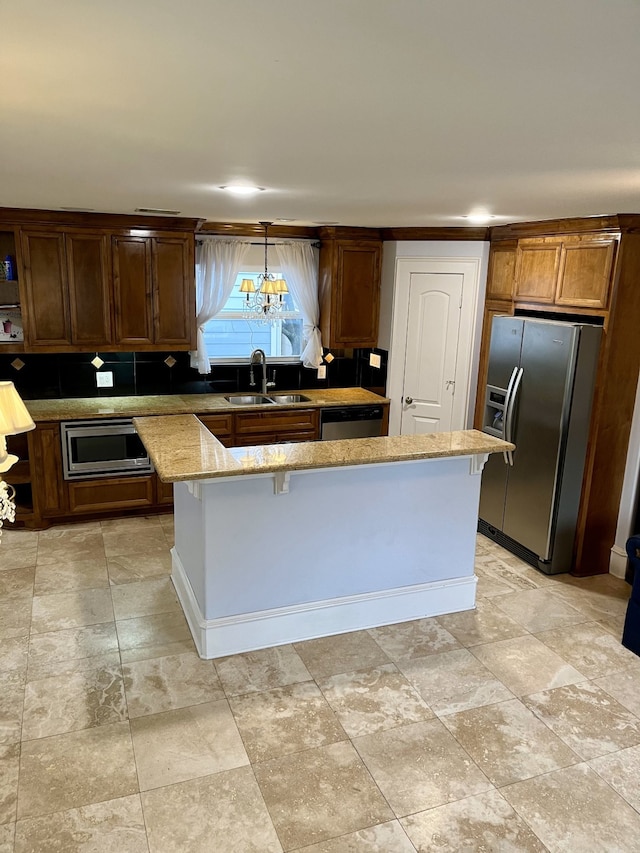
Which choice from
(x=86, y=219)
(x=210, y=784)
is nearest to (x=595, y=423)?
(x=210, y=784)

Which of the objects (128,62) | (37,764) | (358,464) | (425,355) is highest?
(128,62)

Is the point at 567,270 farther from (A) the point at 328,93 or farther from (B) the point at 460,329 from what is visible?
(A) the point at 328,93

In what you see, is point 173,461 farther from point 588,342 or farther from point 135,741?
point 588,342

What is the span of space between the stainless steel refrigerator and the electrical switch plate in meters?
3.10

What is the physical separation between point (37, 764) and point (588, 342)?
3.70 m

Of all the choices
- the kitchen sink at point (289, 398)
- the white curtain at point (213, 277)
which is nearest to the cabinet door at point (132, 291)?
the white curtain at point (213, 277)

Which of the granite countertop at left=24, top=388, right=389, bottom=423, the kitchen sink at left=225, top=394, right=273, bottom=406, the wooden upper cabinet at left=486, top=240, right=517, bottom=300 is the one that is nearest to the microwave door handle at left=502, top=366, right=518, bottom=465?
the wooden upper cabinet at left=486, top=240, right=517, bottom=300

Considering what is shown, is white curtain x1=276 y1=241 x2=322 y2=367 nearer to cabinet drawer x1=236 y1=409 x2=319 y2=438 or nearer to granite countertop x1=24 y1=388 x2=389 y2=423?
granite countertop x1=24 y1=388 x2=389 y2=423

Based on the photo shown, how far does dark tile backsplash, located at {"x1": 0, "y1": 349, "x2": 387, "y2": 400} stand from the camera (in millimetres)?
5086

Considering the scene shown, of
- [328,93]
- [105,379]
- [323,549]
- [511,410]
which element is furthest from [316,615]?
[105,379]

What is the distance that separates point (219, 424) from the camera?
16.6ft

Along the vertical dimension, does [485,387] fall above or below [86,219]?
below

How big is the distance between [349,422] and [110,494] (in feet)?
6.84

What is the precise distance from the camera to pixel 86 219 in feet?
15.4
